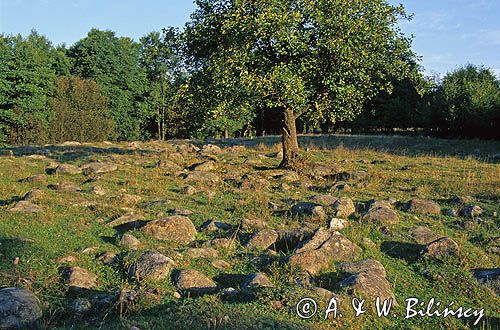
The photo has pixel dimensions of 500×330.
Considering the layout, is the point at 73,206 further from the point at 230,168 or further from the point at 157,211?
the point at 230,168

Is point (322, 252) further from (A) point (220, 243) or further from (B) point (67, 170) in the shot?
(B) point (67, 170)

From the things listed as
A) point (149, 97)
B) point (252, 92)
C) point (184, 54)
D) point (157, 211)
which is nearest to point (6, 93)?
point (149, 97)

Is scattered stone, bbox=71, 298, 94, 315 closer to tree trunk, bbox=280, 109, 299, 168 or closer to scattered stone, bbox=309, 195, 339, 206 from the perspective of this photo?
scattered stone, bbox=309, 195, 339, 206

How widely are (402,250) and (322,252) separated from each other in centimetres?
224

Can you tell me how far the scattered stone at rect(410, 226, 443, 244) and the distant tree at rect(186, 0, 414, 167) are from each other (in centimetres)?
763

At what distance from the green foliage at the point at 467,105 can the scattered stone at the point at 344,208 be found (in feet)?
102

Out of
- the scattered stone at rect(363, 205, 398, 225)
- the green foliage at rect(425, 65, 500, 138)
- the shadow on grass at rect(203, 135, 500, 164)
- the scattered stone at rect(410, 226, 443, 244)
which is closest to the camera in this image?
the scattered stone at rect(410, 226, 443, 244)

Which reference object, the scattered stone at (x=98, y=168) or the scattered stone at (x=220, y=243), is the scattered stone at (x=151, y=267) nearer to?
the scattered stone at (x=220, y=243)

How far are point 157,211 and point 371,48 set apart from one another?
11.7m

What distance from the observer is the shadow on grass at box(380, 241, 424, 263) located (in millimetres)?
9649

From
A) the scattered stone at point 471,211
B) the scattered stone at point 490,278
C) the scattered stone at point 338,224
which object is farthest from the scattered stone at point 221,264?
the scattered stone at point 471,211

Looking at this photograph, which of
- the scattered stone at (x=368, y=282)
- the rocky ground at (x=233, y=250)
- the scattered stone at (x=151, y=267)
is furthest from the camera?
the scattered stone at (x=151, y=267)

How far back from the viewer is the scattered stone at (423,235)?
34.9 feet

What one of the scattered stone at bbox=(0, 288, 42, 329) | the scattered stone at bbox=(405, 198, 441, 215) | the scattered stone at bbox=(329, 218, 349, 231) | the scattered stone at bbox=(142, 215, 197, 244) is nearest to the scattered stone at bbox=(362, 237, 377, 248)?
the scattered stone at bbox=(329, 218, 349, 231)
